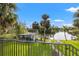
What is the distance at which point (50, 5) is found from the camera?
2361 mm

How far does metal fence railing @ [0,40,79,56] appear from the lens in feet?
7.77

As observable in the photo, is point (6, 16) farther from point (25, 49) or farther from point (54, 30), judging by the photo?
point (54, 30)

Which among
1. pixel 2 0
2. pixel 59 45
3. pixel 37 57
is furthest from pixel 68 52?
pixel 2 0

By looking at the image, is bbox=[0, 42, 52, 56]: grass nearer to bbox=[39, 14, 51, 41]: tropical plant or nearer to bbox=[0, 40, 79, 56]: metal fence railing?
bbox=[0, 40, 79, 56]: metal fence railing

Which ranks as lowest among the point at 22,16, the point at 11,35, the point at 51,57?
the point at 51,57

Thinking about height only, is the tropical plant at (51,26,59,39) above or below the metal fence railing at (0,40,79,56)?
above

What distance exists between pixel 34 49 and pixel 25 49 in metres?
0.08

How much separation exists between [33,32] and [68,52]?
354mm

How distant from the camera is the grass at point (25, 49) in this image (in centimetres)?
238

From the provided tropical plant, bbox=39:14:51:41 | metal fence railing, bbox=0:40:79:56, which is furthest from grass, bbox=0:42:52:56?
tropical plant, bbox=39:14:51:41

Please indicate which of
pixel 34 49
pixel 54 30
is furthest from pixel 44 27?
pixel 34 49

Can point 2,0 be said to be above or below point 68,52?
above

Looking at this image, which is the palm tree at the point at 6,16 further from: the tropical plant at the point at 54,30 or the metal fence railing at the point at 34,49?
the tropical plant at the point at 54,30

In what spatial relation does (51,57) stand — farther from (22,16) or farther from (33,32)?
(22,16)
